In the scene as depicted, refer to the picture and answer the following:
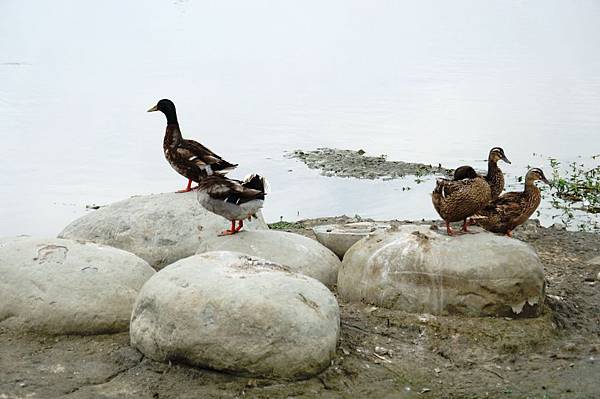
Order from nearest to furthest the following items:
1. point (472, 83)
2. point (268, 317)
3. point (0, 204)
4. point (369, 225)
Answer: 1. point (268, 317)
2. point (369, 225)
3. point (0, 204)
4. point (472, 83)

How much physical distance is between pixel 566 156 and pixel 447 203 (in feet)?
32.1

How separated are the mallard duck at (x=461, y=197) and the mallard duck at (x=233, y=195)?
170 cm

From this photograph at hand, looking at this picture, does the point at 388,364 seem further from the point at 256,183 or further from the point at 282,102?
the point at 282,102

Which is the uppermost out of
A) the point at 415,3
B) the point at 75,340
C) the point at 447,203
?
the point at 415,3

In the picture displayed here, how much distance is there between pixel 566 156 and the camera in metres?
17.6

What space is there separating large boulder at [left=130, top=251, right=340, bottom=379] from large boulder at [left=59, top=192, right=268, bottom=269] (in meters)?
2.25

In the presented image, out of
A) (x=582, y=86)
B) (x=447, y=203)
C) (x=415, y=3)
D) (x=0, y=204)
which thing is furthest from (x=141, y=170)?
(x=415, y=3)

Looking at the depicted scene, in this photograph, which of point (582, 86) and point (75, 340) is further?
point (582, 86)

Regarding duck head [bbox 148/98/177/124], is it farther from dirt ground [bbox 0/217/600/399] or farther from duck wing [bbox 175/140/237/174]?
dirt ground [bbox 0/217/600/399]

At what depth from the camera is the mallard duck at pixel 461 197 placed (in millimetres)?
8547

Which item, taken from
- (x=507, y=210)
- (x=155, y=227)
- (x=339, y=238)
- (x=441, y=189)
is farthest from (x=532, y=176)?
(x=155, y=227)

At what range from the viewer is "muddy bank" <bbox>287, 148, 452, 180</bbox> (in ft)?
53.6

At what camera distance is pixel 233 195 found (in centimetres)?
875

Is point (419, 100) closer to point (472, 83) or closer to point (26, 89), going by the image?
point (472, 83)
